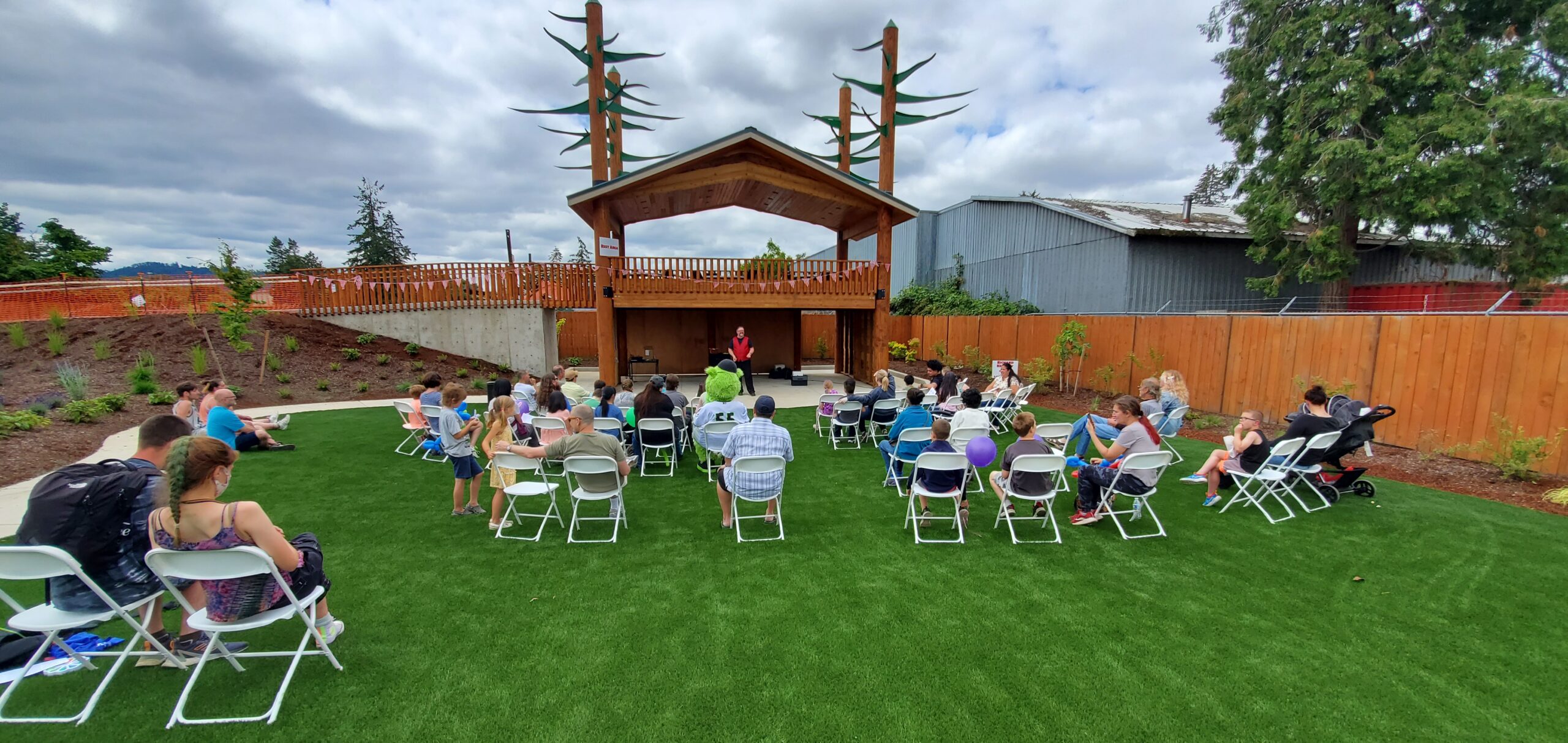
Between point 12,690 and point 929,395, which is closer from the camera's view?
point 12,690

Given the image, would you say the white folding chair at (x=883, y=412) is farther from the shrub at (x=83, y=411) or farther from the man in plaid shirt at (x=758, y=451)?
the shrub at (x=83, y=411)

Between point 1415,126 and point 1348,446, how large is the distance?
40.3ft

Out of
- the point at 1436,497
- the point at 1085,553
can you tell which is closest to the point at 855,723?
the point at 1085,553

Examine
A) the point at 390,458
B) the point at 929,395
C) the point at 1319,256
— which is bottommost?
the point at 390,458

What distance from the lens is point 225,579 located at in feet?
8.45

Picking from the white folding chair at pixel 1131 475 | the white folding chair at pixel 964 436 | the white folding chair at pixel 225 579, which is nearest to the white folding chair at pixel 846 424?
the white folding chair at pixel 964 436

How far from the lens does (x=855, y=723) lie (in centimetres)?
264

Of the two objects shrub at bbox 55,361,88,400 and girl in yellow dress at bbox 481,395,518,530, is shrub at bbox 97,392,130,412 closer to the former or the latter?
shrub at bbox 55,361,88,400

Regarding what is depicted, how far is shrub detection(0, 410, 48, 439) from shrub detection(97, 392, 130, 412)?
1.33 metres

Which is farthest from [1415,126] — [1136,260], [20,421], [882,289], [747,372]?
[20,421]

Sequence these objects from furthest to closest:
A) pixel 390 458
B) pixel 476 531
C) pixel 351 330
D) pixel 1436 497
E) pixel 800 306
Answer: pixel 351 330 < pixel 800 306 < pixel 390 458 < pixel 1436 497 < pixel 476 531

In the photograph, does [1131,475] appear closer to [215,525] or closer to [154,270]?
[215,525]

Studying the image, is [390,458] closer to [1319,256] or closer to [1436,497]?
[1436,497]

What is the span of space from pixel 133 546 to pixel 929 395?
8261mm
